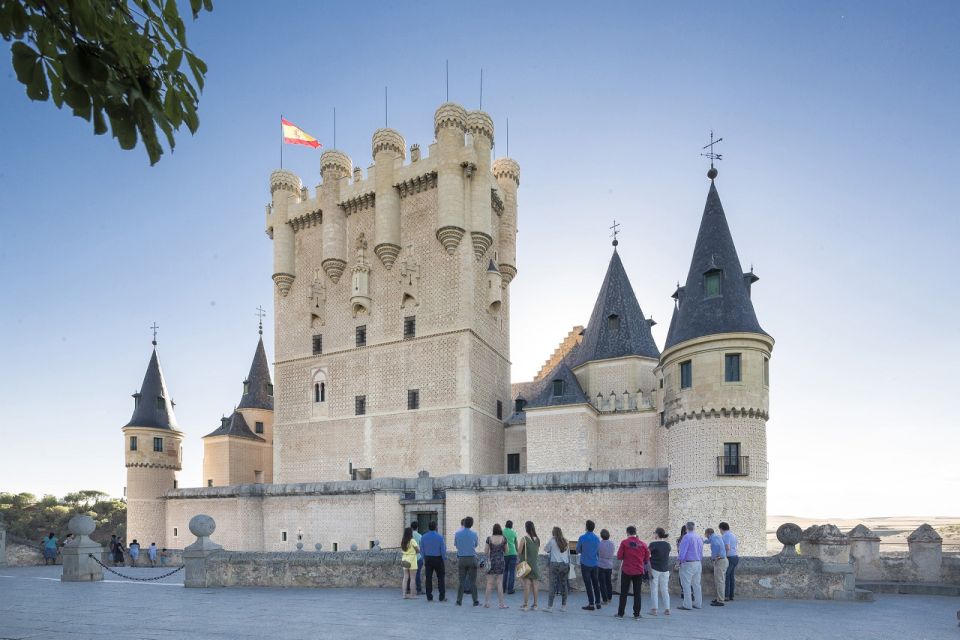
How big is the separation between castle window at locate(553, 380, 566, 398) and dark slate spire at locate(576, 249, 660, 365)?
2.96m

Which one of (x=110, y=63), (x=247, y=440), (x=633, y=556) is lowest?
(x=247, y=440)

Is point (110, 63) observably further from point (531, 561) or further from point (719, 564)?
point (719, 564)

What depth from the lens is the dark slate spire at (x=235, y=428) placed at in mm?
41703

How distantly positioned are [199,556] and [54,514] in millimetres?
58538

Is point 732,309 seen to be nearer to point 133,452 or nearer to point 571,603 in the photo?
point 571,603

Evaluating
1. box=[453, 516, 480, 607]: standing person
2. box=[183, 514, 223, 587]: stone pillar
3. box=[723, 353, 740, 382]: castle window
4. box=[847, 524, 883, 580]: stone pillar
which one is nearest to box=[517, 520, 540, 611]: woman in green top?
box=[453, 516, 480, 607]: standing person

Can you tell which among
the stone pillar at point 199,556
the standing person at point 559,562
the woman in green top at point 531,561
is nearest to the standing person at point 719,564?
the standing person at point 559,562

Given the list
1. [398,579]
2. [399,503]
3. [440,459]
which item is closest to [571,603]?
[398,579]

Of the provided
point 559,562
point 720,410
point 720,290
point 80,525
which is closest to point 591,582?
point 559,562

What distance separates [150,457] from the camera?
38.9 metres

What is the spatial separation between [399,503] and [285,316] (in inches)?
623

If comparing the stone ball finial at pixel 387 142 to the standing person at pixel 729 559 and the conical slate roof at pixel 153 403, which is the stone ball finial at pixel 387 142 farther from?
the standing person at pixel 729 559

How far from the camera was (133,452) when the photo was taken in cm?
3869

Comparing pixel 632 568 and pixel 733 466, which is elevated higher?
pixel 733 466
